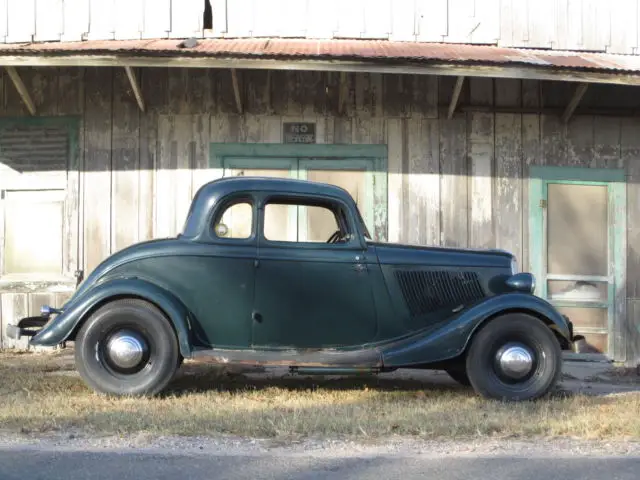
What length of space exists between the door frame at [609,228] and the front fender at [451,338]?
10.5 ft

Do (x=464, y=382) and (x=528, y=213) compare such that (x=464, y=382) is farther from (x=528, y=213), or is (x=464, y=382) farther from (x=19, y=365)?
(x=19, y=365)

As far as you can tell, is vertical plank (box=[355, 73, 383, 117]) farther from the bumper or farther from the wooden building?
the bumper

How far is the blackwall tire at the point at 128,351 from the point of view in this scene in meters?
6.02

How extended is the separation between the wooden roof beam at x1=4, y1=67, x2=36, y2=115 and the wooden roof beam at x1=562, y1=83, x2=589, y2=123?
5.99m

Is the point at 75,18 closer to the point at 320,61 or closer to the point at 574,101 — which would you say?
the point at 320,61

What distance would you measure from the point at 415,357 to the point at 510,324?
A: 0.77 m

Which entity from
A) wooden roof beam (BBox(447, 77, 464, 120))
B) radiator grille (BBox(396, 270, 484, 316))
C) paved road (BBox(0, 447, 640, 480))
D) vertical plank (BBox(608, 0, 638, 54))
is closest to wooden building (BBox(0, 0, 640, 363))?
wooden roof beam (BBox(447, 77, 464, 120))

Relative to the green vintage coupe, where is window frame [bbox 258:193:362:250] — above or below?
above

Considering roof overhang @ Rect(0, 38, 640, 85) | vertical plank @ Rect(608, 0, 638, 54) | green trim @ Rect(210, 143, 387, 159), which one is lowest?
green trim @ Rect(210, 143, 387, 159)

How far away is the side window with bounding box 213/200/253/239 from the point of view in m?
6.34

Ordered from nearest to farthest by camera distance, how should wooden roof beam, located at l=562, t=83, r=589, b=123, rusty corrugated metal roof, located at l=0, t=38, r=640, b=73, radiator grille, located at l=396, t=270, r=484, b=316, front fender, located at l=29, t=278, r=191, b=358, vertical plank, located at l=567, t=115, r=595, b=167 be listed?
front fender, located at l=29, t=278, r=191, b=358
radiator grille, located at l=396, t=270, r=484, b=316
rusty corrugated metal roof, located at l=0, t=38, r=640, b=73
wooden roof beam, located at l=562, t=83, r=589, b=123
vertical plank, located at l=567, t=115, r=595, b=167

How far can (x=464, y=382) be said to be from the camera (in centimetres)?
718

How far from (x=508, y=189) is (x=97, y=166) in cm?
468

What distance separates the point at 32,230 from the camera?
368 inches
